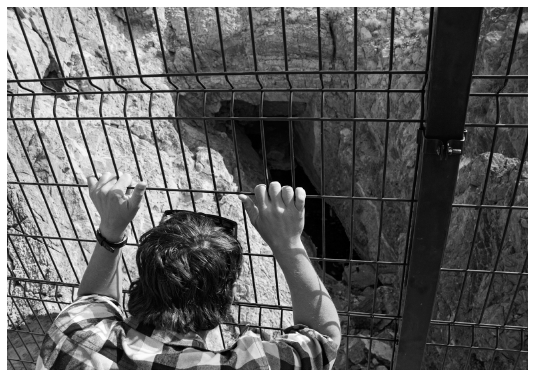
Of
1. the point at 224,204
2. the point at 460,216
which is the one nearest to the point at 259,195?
the point at 224,204

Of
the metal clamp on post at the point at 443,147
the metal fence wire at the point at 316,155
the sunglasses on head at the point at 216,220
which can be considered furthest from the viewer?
the metal fence wire at the point at 316,155

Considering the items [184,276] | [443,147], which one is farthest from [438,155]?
[184,276]

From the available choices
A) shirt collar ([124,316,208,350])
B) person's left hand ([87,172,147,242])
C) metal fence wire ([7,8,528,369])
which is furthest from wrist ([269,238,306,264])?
metal fence wire ([7,8,528,369])

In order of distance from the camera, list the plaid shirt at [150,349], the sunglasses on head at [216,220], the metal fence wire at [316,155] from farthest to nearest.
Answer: the metal fence wire at [316,155] → the sunglasses on head at [216,220] → the plaid shirt at [150,349]

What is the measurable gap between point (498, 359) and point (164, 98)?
5101mm

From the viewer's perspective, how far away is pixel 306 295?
114 centimetres

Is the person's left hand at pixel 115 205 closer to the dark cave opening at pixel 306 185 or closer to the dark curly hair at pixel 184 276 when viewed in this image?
the dark curly hair at pixel 184 276

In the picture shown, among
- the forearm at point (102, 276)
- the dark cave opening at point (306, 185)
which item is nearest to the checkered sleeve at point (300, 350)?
the forearm at point (102, 276)

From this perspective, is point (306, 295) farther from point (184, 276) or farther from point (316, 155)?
point (316, 155)

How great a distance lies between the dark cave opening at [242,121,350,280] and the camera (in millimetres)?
7457

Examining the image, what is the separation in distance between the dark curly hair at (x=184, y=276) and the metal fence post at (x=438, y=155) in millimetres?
732

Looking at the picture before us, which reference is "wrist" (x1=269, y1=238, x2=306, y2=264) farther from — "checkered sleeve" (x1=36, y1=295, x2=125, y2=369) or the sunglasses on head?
"checkered sleeve" (x1=36, y1=295, x2=125, y2=369)

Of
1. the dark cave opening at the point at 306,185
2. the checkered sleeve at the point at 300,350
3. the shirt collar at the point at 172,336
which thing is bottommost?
the dark cave opening at the point at 306,185

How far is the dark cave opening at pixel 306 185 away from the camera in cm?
746
